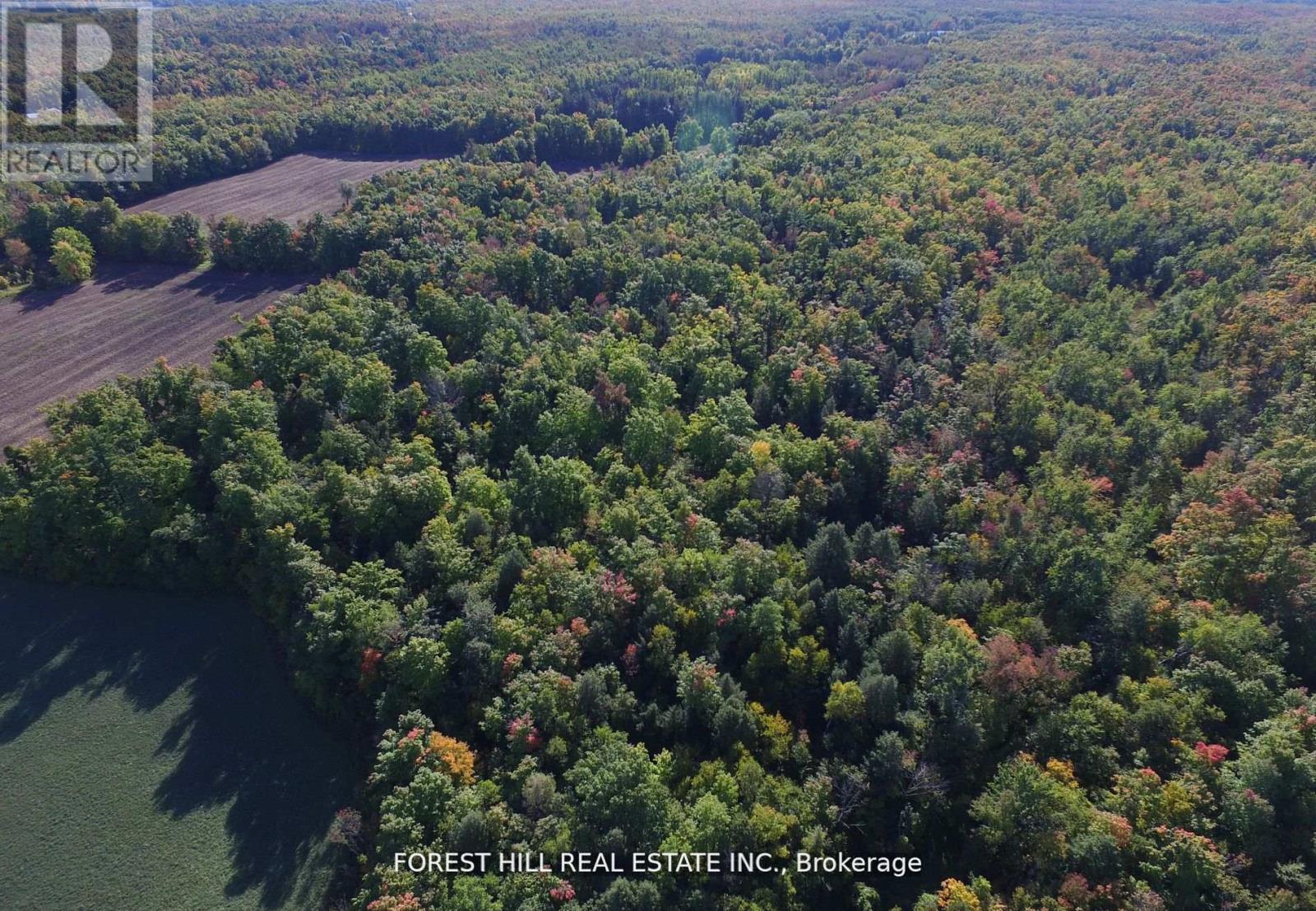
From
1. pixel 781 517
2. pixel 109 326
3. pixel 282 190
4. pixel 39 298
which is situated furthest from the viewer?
pixel 282 190

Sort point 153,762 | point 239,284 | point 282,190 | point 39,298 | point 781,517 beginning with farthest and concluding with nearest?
point 282,190, point 239,284, point 39,298, point 781,517, point 153,762

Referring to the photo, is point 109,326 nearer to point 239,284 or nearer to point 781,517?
point 239,284

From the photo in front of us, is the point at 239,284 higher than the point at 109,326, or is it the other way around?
the point at 239,284

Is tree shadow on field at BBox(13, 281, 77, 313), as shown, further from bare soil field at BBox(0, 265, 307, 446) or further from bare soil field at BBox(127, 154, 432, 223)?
bare soil field at BBox(127, 154, 432, 223)

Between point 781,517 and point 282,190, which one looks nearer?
point 781,517

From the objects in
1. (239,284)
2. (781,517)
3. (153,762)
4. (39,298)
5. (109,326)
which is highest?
(239,284)

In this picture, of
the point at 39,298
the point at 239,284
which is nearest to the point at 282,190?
the point at 239,284
